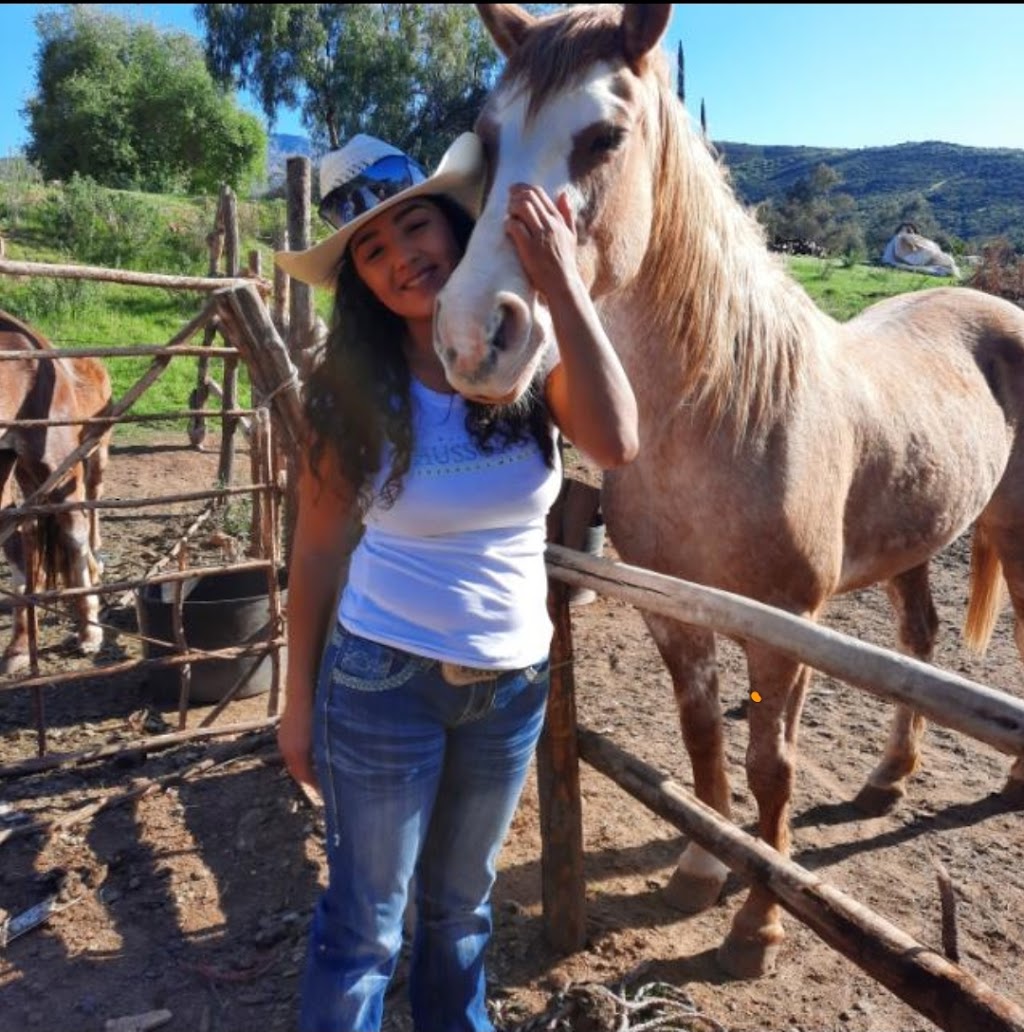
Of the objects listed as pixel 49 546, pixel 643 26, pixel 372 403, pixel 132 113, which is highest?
pixel 132 113

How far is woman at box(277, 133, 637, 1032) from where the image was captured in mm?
1519

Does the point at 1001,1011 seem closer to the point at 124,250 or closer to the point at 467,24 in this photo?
the point at 124,250

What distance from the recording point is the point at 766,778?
251 cm

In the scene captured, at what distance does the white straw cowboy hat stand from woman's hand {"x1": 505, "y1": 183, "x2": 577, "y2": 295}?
0.83ft

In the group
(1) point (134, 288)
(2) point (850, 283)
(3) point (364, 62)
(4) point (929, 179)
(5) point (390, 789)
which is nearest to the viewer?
(5) point (390, 789)

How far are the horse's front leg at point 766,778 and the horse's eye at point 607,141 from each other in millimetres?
1360

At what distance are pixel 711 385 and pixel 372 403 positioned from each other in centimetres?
109

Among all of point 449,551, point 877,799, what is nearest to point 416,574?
point 449,551

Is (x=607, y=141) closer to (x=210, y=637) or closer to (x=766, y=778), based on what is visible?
(x=766, y=778)

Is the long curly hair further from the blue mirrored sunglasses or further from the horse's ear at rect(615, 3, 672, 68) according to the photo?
the horse's ear at rect(615, 3, 672, 68)

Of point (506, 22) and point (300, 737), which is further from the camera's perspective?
point (506, 22)

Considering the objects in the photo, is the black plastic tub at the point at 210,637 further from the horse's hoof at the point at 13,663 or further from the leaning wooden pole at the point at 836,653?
the leaning wooden pole at the point at 836,653

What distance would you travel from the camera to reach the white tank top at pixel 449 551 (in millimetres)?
1523

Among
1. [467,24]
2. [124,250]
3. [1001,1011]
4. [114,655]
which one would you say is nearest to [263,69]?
[467,24]
